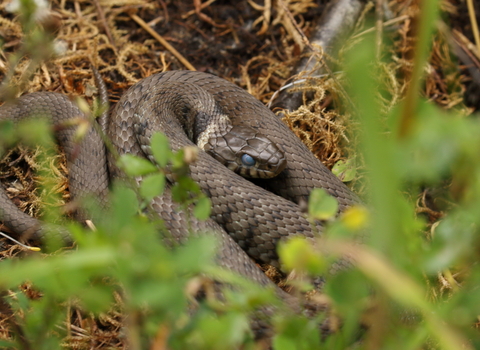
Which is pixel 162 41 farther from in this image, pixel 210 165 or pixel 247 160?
pixel 210 165

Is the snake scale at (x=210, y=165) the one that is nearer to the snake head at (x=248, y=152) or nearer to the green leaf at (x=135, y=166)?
the snake head at (x=248, y=152)

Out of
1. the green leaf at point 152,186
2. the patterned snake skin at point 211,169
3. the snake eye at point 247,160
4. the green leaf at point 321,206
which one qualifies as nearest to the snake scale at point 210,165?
the patterned snake skin at point 211,169

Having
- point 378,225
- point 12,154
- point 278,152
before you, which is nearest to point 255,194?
point 278,152

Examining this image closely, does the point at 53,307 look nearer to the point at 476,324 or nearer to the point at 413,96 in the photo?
the point at 413,96

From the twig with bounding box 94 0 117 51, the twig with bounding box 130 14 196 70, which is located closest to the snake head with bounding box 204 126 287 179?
the twig with bounding box 130 14 196 70

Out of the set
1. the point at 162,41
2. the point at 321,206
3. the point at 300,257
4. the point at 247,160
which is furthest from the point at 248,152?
the point at 300,257

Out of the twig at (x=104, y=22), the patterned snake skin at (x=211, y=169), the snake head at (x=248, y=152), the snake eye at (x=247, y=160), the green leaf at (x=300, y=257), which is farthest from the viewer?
the twig at (x=104, y=22)
